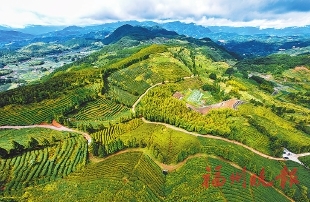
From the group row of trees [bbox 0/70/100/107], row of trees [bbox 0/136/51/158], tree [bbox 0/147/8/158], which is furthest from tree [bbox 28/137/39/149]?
row of trees [bbox 0/70/100/107]

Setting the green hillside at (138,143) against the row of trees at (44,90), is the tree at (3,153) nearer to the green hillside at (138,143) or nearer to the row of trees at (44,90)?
the green hillside at (138,143)

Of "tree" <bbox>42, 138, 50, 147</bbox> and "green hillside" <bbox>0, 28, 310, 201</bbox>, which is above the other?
"tree" <bbox>42, 138, 50, 147</bbox>

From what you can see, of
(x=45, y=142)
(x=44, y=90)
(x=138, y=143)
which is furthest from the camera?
(x=44, y=90)

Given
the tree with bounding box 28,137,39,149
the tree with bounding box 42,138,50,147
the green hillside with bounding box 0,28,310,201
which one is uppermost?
the tree with bounding box 28,137,39,149

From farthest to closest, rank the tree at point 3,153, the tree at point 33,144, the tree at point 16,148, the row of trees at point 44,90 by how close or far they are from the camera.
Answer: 1. the row of trees at point 44,90
2. the tree at point 33,144
3. the tree at point 16,148
4. the tree at point 3,153

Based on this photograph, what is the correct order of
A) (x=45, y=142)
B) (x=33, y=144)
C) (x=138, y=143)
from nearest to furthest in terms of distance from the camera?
(x=33, y=144), (x=45, y=142), (x=138, y=143)

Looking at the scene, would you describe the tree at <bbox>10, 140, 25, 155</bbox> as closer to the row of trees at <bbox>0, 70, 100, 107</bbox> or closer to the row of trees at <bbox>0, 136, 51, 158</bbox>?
the row of trees at <bbox>0, 136, 51, 158</bbox>

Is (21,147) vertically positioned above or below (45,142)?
above

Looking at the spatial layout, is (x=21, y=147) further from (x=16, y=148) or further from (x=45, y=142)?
(x=45, y=142)

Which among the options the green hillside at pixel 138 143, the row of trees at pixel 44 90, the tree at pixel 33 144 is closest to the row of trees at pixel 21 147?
the tree at pixel 33 144

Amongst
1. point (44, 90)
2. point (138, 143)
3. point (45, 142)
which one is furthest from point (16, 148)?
point (44, 90)

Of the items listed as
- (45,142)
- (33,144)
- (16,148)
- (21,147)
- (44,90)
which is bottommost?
(45,142)

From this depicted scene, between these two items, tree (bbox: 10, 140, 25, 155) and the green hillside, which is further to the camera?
tree (bbox: 10, 140, 25, 155)
